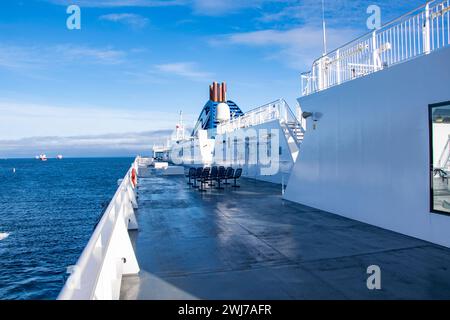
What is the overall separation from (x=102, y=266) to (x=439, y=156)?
17.7 feet

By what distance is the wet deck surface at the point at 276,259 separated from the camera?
12.4ft

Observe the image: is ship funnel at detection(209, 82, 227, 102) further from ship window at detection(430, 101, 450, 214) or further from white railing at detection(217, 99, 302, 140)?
ship window at detection(430, 101, 450, 214)

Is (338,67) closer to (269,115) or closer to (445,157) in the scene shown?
(445,157)

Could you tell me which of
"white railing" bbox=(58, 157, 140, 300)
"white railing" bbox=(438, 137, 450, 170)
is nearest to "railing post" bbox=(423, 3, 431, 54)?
"white railing" bbox=(438, 137, 450, 170)

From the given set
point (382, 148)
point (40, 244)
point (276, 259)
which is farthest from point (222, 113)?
point (276, 259)

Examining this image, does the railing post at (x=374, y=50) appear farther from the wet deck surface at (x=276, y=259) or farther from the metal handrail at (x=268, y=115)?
the metal handrail at (x=268, y=115)

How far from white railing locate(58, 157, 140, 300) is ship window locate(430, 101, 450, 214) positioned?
4.78 m

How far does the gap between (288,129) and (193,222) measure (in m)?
8.09

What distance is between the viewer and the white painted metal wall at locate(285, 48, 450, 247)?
578 centimetres

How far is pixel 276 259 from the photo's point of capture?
491 centimetres

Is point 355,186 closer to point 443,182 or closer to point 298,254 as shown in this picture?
point 443,182

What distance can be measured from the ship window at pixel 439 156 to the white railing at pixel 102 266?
478cm
